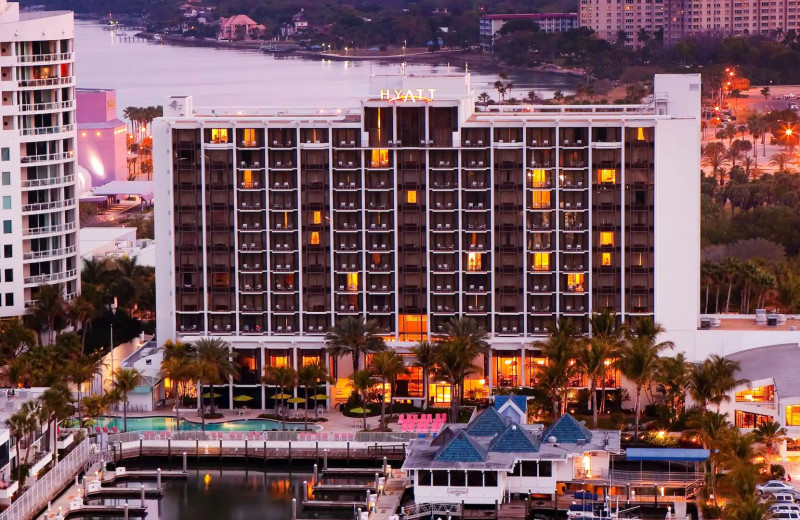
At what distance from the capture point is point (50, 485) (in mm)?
86375

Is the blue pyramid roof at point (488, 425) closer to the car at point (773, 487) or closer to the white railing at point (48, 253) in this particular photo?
the car at point (773, 487)

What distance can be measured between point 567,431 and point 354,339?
16.0 metres

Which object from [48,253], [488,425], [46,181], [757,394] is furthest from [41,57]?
[757,394]

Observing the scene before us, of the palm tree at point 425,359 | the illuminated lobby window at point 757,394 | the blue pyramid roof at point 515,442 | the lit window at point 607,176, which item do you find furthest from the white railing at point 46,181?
the illuminated lobby window at point 757,394

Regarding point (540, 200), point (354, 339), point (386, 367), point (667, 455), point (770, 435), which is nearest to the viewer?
point (667, 455)

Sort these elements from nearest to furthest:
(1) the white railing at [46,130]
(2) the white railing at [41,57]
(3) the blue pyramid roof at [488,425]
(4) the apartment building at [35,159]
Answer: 1. (3) the blue pyramid roof at [488,425]
2. (4) the apartment building at [35,159]
3. (2) the white railing at [41,57]
4. (1) the white railing at [46,130]

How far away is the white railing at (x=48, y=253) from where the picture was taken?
110 meters

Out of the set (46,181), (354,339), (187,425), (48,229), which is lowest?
(187,425)

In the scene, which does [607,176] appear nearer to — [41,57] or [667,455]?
[667,455]

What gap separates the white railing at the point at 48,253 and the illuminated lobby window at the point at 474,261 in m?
23.3

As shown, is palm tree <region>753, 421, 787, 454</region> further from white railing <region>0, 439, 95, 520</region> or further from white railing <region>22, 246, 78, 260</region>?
white railing <region>22, 246, 78, 260</region>

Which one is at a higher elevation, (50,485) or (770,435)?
(770,435)

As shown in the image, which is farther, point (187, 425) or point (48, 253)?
point (48, 253)

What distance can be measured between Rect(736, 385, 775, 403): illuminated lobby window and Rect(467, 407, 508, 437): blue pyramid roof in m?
12.9
